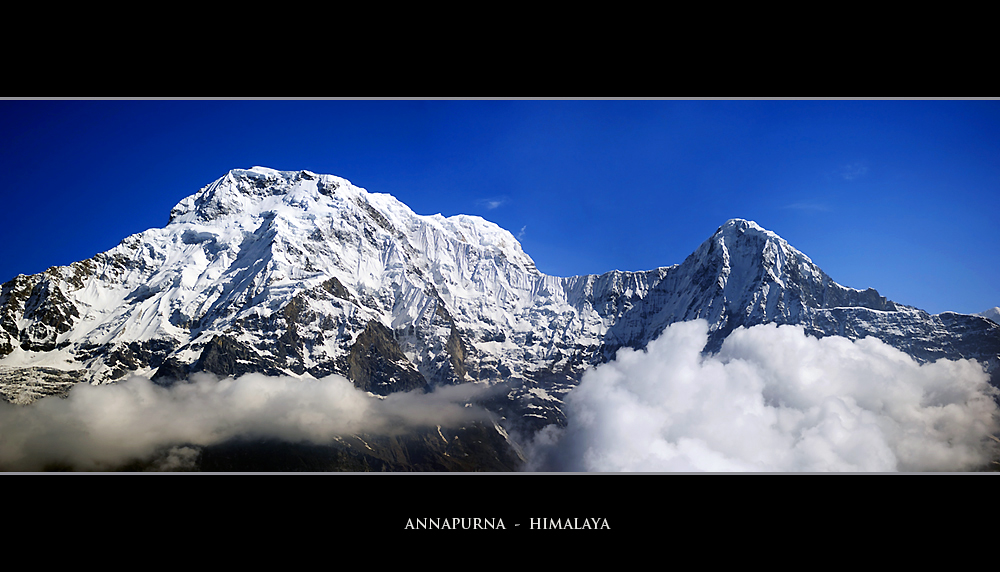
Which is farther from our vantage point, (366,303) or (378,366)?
(366,303)

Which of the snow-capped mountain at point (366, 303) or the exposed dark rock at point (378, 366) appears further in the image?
the exposed dark rock at point (378, 366)

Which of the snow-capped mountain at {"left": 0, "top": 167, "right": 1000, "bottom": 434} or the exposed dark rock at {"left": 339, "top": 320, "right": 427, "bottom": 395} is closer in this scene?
the snow-capped mountain at {"left": 0, "top": 167, "right": 1000, "bottom": 434}

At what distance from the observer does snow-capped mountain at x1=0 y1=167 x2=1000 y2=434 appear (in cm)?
5488

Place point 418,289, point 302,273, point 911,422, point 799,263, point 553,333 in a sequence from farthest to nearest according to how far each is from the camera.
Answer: point 553,333
point 418,289
point 302,273
point 799,263
point 911,422

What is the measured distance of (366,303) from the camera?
98.1 m

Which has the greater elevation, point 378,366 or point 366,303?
point 366,303

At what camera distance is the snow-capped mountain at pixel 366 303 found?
5488cm

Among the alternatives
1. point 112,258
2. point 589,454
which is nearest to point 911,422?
point 589,454
